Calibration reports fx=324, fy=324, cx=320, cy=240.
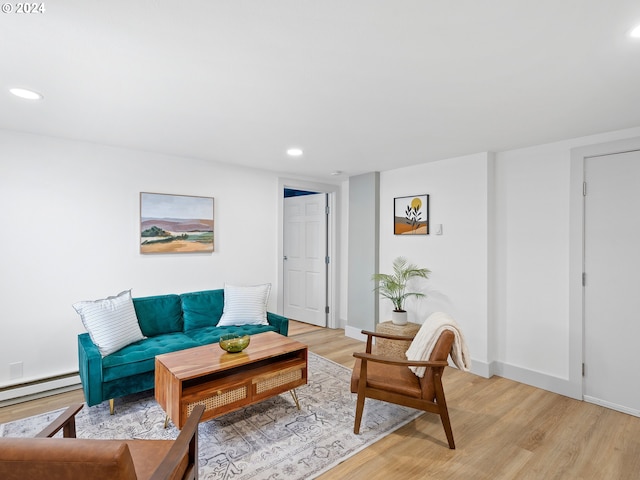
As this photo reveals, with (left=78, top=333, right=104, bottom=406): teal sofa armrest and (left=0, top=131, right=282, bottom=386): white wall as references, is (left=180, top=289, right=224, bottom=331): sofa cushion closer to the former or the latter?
(left=0, top=131, right=282, bottom=386): white wall

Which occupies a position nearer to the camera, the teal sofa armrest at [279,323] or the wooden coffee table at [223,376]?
the wooden coffee table at [223,376]

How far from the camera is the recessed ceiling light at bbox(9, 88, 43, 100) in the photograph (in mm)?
2066

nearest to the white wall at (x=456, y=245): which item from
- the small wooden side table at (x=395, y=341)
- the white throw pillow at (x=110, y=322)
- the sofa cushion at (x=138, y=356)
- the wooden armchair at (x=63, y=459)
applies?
the small wooden side table at (x=395, y=341)

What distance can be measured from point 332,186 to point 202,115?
2889 millimetres

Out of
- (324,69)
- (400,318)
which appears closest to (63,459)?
(324,69)

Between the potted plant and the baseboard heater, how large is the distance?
3.35 m

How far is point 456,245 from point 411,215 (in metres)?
0.70

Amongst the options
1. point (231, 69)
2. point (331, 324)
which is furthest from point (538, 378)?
point (231, 69)

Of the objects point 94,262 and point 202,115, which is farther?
point 94,262

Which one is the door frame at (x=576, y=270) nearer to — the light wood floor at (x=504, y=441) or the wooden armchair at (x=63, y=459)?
the light wood floor at (x=504, y=441)

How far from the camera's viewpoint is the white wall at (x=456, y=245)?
347 centimetres

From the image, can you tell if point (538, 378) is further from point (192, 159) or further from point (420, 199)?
point (192, 159)

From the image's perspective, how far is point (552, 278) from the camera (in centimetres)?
314

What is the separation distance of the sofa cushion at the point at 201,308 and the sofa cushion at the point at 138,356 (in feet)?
1.35
